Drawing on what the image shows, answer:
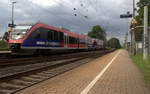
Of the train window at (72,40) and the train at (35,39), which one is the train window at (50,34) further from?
the train window at (72,40)

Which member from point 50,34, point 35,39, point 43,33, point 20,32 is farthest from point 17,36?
point 50,34

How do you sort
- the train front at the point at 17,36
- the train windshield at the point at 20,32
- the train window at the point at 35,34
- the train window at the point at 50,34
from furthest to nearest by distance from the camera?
1. the train window at the point at 50,34
2. the train window at the point at 35,34
3. the train windshield at the point at 20,32
4. the train front at the point at 17,36

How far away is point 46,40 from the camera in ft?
56.2

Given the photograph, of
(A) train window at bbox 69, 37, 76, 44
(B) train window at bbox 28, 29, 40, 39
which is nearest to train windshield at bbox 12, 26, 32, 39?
(B) train window at bbox 28, 29, 40, 39

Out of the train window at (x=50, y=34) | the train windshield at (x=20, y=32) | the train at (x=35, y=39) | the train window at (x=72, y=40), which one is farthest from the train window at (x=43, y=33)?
the train window at (x=72, y=40)

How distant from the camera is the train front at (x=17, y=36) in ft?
45.8

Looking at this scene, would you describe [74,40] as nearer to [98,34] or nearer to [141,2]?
[141,2]

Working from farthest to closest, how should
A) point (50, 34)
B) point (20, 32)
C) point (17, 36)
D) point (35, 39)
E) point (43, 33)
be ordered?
point (50, 34) → point (43, 33) → point (35, 39) → point (20, 32) → point (17, 36)

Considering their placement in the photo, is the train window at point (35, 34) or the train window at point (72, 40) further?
the train window at point (72, 40)

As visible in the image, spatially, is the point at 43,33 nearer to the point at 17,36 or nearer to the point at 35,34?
the point at 35,34

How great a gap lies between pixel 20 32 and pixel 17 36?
0.49 metres

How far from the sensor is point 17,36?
1448 cm

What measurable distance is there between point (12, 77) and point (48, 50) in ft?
37.9

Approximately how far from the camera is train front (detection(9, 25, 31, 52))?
14.0 metres
